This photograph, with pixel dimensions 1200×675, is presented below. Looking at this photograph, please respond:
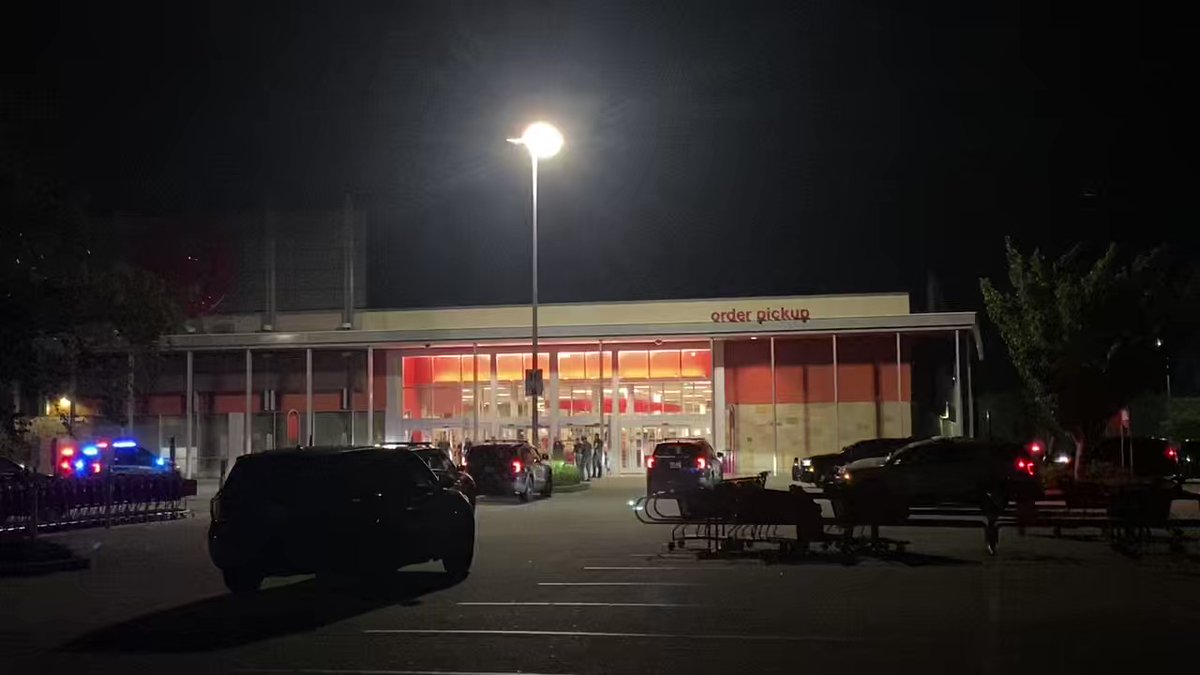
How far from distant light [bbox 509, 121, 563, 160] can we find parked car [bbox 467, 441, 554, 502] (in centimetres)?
862

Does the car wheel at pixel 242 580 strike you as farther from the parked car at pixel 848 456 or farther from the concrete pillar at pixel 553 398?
the concrete pillar at pixel 553 398

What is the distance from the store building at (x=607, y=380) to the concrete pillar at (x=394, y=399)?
6cm

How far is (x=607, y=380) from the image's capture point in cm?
5103

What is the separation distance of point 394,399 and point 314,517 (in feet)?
131

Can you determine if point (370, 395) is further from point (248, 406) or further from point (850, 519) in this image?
point (850, 519)

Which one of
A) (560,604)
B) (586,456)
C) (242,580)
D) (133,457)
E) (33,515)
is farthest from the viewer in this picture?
(586,456)

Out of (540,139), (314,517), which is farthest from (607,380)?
(314,517)

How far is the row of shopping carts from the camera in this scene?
21.7 meters

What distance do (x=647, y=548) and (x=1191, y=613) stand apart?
328 inches

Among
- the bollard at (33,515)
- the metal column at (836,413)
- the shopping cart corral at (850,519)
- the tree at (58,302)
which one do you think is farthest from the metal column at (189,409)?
the shopping cart corral at (850,519)

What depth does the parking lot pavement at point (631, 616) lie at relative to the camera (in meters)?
9.88

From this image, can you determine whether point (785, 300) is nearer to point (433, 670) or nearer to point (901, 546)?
point (901, 546)

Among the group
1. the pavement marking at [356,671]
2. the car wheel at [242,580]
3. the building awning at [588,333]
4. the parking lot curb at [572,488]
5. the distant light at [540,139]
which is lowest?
the parking lot curb at [572,488]

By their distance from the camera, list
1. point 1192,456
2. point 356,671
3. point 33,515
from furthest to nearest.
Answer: point 1192,456 < point 33,515 < point 356,671
